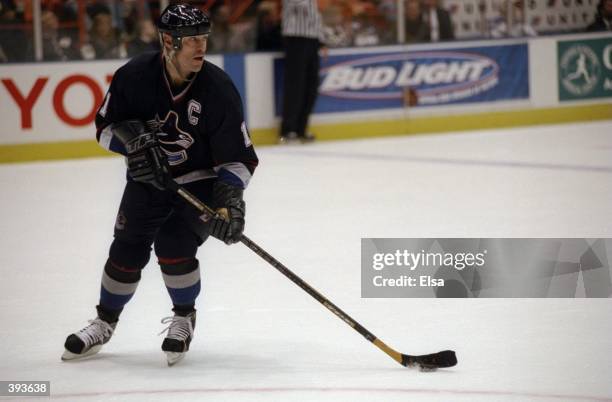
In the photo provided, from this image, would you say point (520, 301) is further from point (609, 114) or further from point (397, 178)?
point (609, 114)

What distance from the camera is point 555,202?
246 inches

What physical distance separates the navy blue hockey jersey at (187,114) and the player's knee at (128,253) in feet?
0.86

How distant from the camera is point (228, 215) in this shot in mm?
3377

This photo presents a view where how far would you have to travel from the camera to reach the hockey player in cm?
339

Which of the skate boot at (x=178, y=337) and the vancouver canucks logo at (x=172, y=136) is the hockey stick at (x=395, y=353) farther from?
the skate boot at (x=178, y=337)

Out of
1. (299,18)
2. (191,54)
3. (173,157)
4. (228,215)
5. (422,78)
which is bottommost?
(422,78)

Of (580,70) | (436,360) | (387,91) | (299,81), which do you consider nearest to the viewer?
(436,360)

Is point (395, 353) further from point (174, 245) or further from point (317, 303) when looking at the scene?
point (317, 303)

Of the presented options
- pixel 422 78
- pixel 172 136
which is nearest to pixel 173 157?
pixel 172 136

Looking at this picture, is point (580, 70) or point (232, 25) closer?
point (232, 25)

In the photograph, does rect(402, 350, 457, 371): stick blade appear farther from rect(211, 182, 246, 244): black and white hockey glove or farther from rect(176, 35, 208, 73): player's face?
rect(176, 35, 208, 73): player's face

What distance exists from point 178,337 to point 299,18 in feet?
19.3

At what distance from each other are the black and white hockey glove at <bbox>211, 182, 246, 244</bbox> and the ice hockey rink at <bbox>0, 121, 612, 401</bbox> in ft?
1.34

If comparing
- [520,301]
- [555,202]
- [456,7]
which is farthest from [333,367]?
[456,7]
